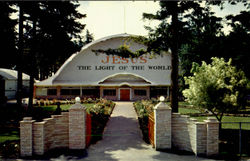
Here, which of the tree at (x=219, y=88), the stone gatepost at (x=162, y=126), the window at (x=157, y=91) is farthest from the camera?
the window at (x=157, y=91)

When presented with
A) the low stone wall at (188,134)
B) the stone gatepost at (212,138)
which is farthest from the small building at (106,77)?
the stone gatepost at (212,138)

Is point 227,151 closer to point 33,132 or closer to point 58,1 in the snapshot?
point 33,132

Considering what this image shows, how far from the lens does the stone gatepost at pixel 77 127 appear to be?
324 inches

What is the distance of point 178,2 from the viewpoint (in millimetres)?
11617

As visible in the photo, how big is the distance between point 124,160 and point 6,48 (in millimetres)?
16766

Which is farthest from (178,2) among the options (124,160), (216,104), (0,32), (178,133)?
(0,32)

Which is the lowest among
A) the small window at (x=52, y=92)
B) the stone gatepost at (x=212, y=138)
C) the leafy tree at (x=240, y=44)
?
the stone gatepost at (x=212, y=138)

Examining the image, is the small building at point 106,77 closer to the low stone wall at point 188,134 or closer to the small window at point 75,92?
Answer: the small window at point 75,92

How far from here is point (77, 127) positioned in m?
8.23

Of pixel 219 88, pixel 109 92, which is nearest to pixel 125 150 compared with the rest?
pixel 219 88

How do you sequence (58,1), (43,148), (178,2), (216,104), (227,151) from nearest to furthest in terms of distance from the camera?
(43,148)
(227,151)
(216,104)
(178,2)
(58,1)

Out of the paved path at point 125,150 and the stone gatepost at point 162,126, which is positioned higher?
the stone gatepost at point 162,126

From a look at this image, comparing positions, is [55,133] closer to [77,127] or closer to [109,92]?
[77,127]

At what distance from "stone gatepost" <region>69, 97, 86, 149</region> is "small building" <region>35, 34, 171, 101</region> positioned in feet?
72.3
